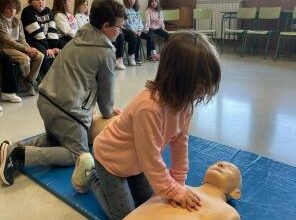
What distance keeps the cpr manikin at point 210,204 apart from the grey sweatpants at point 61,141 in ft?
2.09

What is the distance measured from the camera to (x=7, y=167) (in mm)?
1575

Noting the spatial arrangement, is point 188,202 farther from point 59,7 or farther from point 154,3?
point 154,3

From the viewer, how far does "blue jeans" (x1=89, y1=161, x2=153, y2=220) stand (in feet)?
3.84

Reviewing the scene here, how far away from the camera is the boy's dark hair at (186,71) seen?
3.02ft

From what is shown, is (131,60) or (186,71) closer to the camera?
(186,71)

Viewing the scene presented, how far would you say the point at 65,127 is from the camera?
1653 millimetres

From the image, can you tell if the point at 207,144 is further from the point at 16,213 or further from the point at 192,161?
the point at 16,213

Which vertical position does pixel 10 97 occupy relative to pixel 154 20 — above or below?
below

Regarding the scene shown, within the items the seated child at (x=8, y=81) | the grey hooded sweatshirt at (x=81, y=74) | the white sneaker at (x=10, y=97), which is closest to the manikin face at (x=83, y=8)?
the seated child at (x=8, y=81)

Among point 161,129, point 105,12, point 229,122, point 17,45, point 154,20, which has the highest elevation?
point 105,12

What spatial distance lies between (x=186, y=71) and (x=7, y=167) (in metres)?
1.04

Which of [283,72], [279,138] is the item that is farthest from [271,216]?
[283,72]

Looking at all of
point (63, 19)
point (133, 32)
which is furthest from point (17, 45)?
point (133, 32)

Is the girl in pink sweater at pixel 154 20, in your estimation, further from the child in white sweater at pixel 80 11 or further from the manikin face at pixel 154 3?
the child in white sweater at pixel 80 11
